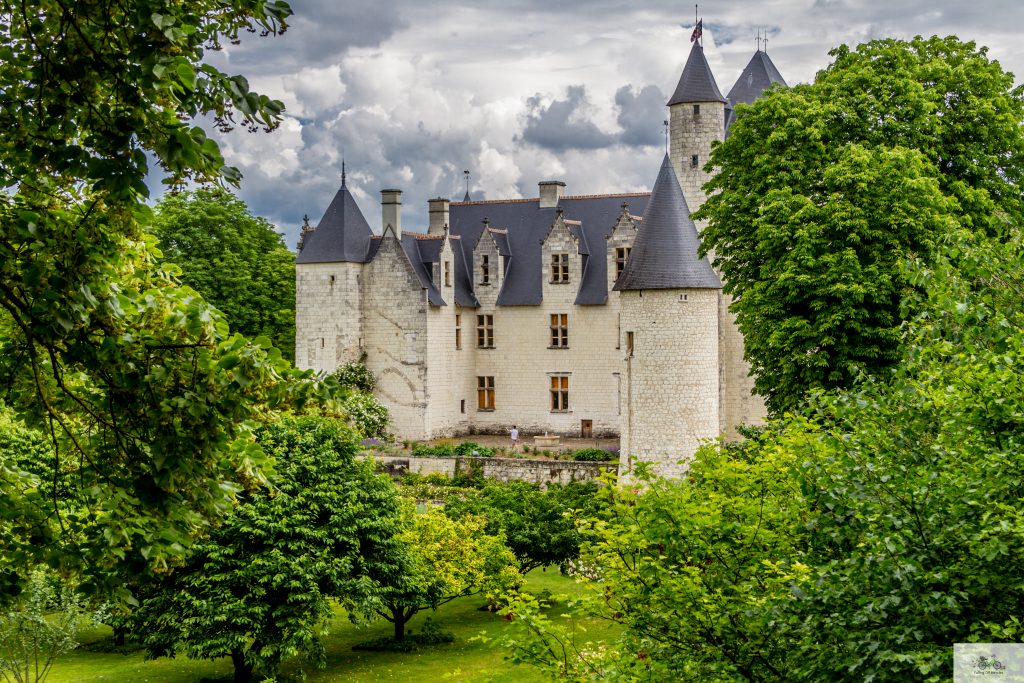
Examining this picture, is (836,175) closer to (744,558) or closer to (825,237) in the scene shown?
(825,237)

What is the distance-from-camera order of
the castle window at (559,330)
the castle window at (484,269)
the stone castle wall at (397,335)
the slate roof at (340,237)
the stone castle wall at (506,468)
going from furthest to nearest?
the castle window at (484,269), the castle window at (559,330), the slate roof at (340,237), the stone castle wall at (397,335), the stone castle wall at (506,468)

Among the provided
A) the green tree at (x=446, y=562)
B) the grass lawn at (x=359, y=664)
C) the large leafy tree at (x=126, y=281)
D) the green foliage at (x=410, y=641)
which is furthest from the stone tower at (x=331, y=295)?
the large leafy tree at (x=126, y=281)

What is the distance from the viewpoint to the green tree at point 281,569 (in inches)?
765

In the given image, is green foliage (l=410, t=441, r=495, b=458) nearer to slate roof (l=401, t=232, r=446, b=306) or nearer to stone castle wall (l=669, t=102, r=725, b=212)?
slate roof (l=401, t=232, r=446, b=306)

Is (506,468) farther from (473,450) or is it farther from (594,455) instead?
(594,455)

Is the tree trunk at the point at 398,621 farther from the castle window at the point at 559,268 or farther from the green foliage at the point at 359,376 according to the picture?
the castle window at the point at 559,268

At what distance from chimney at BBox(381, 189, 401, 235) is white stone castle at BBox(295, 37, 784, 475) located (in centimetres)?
5

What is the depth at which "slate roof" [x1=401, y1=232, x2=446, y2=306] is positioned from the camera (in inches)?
1793

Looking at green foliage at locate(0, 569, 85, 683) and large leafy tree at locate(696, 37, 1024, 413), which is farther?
large leafy tree at locate(696, 37, 1024, 413)

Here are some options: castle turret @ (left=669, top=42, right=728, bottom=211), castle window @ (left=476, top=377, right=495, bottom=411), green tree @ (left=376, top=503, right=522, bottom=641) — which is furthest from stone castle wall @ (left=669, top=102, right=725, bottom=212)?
green tree @ (left=376, top=503, right=522, bottom=641)

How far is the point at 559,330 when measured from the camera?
46.9m

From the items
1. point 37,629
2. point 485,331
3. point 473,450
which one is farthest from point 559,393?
point 37,629

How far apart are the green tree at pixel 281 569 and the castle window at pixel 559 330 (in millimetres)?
25450

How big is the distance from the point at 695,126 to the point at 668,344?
878cm
